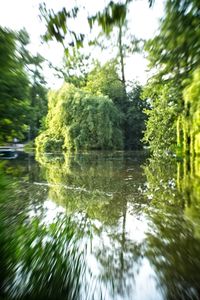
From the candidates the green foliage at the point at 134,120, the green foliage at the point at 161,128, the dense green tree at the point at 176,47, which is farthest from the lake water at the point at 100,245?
the green foliage at the point at 134,120

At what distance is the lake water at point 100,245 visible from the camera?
2.74 metres

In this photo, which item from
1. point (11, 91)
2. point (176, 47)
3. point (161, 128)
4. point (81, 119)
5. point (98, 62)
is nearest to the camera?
point (176, 47)

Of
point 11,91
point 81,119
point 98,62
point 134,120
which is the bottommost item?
point 11,91

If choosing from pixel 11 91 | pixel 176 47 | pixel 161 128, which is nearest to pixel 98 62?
A: pixel 11 91

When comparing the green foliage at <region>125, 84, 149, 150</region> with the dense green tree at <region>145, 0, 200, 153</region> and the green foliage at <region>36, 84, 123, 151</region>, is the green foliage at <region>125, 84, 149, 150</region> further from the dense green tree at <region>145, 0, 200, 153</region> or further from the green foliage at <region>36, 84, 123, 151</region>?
the dense green tree at <region>145, 0, 200, 153</region>

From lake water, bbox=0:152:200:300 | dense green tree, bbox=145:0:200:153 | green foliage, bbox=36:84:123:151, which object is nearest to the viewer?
dense green tree, bbox=145:0:200:153

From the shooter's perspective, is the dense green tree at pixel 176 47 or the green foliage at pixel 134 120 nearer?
the dense green tree at pixel 176 47

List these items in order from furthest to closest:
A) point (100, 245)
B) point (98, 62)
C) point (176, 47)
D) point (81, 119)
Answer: point (81, 119) < point (100, 245) < point (98, 62) < point (176, 47)

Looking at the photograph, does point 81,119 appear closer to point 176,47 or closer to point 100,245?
point 100,245

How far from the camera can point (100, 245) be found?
4523 mm

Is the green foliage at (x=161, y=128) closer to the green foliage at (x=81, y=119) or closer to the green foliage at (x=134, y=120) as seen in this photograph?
the green foliage at (x=81, y=119)

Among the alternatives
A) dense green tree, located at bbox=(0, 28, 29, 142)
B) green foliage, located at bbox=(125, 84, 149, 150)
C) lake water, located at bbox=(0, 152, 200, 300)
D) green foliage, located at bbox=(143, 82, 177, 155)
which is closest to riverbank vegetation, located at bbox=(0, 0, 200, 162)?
dense green tree, located at bbox=(0, 28, 29, 142)

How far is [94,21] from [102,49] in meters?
0.42

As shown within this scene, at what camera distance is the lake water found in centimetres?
274
